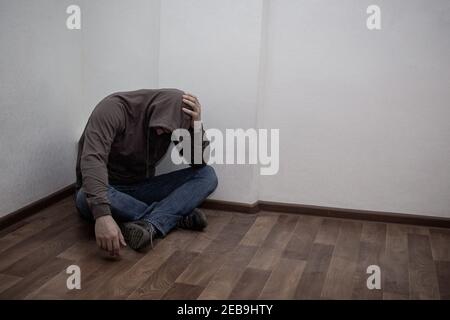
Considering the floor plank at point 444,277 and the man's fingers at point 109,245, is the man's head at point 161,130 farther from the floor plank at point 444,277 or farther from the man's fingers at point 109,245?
the floor plank at point 444,277

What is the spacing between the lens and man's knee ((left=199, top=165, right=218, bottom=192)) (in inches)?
97.6

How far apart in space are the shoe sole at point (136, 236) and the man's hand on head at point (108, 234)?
0.53ft

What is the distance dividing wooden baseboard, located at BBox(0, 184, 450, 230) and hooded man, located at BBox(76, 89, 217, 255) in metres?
0.30

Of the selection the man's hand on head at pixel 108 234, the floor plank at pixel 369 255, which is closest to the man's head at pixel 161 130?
the man's hand on head at pixel 108 234

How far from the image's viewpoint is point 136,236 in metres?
2.12

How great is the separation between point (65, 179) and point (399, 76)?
1934mm

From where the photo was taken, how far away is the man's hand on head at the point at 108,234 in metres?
1.92

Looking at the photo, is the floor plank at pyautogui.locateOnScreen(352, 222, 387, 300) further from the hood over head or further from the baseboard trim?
the baseboard trim

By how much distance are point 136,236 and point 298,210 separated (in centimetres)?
101

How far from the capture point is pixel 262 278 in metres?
1.92

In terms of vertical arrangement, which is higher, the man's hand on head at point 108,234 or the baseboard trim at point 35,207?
the man's hand on head at point 108,234

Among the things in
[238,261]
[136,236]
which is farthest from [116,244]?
[238,261]

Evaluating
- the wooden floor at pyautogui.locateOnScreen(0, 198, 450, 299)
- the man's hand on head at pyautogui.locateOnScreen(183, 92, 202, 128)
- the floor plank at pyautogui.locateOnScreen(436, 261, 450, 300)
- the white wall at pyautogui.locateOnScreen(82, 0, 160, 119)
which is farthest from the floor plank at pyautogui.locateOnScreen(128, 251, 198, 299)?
the white wall at pyautogui.locateOnScreen(82, 0, 160, 119)
